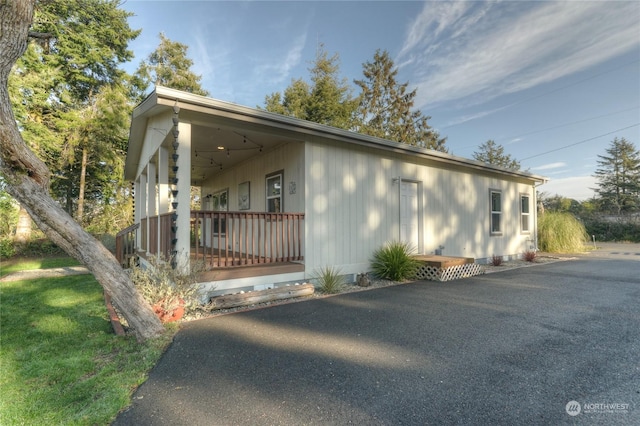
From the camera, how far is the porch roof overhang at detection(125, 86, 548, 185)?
4.72 metres

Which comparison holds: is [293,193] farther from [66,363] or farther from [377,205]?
[66,363]

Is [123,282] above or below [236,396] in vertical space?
above

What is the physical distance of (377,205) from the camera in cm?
715

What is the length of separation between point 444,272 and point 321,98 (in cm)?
1585

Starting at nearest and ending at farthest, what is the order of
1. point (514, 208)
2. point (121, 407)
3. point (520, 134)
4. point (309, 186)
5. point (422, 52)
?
point (121, 407)
point (309, 186)
point (514, 208)
point (422, 52)
point (520, 134)

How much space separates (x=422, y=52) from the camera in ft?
52.9

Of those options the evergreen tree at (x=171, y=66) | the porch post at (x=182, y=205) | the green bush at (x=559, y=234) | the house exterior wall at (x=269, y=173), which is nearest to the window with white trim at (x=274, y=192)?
the house exterior wall at (x=269, y=173)

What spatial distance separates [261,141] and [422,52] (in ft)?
44.8

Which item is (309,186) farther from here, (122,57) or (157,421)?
(122,57)

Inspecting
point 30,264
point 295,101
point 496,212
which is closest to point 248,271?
point 496,212

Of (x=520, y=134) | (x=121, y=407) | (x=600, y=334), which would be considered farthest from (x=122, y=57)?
(x=520, y=134)

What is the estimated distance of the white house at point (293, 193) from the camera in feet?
16.2

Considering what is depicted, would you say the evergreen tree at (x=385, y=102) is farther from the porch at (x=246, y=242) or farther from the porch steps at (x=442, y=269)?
the porch at (x=246, y=242)

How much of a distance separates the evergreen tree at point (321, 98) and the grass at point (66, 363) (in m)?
16.6
